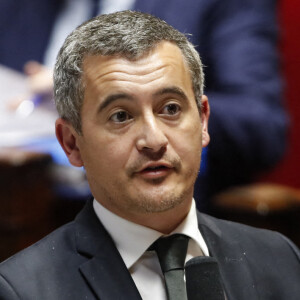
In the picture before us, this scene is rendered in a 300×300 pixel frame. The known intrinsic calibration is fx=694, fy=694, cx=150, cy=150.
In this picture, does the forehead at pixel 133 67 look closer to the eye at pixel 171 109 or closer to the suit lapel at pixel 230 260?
the eye at pixel 171 109

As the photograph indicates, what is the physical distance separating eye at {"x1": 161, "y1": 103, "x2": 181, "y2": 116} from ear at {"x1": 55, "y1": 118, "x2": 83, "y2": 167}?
21cm

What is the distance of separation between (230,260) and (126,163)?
1.12 ft

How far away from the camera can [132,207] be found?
136cm

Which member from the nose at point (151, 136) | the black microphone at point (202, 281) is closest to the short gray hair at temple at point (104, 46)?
the nose at point (151, 136)

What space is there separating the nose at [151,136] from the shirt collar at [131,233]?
0.18 m

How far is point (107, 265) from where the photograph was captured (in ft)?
4.54

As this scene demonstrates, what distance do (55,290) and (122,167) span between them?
0.27 m

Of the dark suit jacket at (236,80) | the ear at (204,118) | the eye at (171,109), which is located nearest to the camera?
the eye at (171,109)

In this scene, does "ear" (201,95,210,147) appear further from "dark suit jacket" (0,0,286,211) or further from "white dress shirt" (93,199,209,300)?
"dark suit jacket" (0,0,286,211)

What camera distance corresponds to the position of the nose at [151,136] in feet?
4.31

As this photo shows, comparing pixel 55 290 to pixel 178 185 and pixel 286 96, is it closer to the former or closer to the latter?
pixel 178 185

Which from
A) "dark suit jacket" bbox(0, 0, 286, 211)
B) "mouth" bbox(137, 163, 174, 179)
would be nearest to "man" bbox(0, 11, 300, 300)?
"mouth" bbox(137, 163, 174, 179)

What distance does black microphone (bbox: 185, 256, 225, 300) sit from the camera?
1.28m

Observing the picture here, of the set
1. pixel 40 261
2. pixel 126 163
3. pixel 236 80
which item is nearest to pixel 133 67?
pixel 126 163
